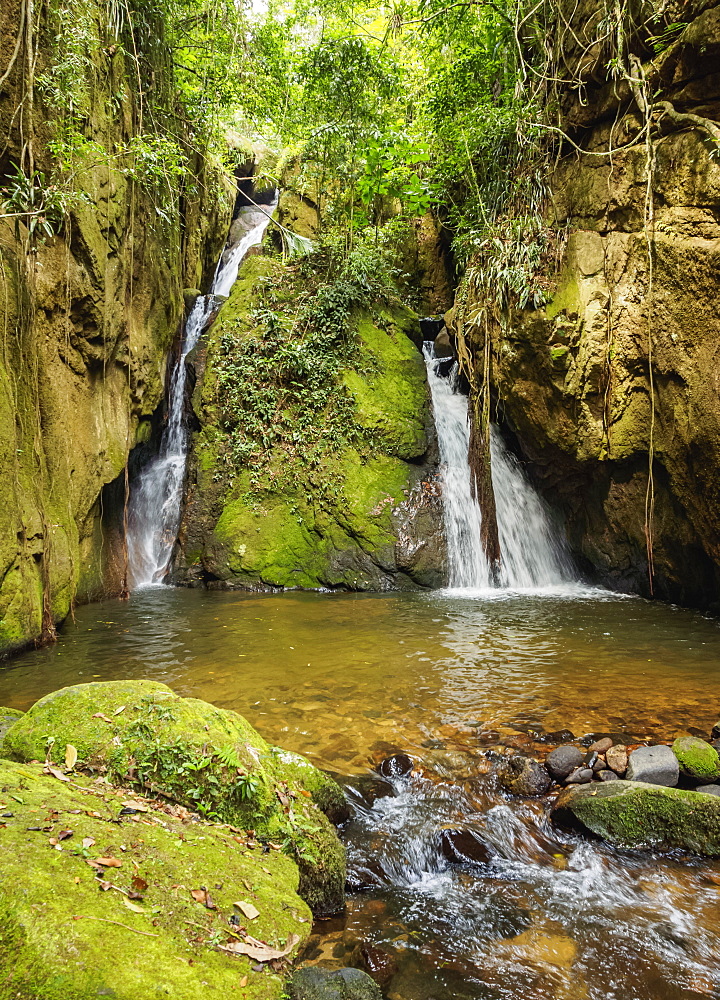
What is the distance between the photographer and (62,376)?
7379mm

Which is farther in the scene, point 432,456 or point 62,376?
point 432,456

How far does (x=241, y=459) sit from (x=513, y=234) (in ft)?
18.6

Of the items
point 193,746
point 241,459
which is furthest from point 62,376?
point 193,746

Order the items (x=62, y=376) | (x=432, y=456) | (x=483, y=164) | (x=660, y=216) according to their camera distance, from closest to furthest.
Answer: (x=660, y=216), (x=62, y=376), (x=483, y=164), (x=432, y=456)

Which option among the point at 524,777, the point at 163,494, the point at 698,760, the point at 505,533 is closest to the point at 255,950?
the point at 524,777

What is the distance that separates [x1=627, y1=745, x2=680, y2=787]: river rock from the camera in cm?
358

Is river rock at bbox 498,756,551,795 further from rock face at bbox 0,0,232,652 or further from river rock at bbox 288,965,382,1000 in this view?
rock face at bbox 0,0,232,652

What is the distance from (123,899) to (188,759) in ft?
2.88

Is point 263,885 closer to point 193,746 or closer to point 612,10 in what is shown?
point 193,746

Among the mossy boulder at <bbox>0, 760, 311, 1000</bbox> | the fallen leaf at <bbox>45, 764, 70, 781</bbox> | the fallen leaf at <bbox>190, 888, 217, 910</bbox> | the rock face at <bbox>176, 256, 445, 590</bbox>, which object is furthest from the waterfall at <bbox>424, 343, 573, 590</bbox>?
the fallen leaf at <bbox>190, 888, 217, 910</bbox>

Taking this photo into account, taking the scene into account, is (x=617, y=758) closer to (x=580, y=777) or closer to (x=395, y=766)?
(x=580, y=777)

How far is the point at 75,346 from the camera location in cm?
769

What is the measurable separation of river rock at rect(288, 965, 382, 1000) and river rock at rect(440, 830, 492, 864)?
48.5 inches

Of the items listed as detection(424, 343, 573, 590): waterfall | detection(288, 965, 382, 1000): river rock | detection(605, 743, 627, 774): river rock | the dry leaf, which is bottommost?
detection(605, 743, 627, 774): river rock
